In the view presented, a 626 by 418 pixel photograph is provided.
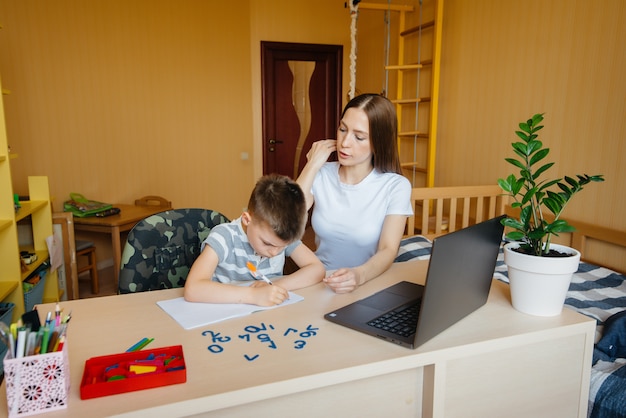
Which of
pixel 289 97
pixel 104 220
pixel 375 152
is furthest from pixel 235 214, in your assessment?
pixel 375 152

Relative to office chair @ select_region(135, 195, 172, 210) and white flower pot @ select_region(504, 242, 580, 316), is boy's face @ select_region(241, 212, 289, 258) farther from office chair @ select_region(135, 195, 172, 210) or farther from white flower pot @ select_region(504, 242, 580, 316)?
office chair @ select_region(135, 195, 172, 210)

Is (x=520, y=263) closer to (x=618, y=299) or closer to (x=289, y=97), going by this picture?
(x=618, y=299)

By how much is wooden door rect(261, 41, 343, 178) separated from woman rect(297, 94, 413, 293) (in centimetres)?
337

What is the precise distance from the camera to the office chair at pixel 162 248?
1.52m

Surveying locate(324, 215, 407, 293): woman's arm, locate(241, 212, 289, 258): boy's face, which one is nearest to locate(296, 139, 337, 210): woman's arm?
locate(324, 215, 407, 293): woman's arm

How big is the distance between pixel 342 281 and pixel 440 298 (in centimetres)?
35

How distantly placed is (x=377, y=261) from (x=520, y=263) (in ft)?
1.43

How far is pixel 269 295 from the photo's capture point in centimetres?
119

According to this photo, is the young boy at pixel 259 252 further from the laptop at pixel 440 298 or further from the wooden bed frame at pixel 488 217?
the wooden bed frame at pixel 488 217

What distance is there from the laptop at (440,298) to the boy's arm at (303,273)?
18 centimetres

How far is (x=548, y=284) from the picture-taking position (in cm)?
115

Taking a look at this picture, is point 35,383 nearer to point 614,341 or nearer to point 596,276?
point 614,341

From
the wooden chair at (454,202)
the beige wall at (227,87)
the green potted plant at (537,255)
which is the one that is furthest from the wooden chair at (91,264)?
the green potted plant at (537,255)

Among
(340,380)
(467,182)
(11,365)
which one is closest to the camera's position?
(11,365)
